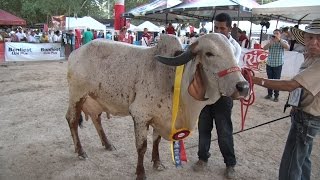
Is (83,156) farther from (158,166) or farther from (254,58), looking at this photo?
(254,58)

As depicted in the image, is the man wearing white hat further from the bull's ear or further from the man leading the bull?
the man leading the bull

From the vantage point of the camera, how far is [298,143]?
2.96 metres

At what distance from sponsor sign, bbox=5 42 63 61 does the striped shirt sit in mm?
12289

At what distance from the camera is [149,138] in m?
5.52

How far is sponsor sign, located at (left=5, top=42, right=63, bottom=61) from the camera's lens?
16031 mm

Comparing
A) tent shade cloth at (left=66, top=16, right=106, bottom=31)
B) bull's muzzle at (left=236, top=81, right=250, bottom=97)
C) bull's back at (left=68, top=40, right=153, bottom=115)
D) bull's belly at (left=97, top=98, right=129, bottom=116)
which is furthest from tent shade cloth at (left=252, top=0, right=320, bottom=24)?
tent shade cloth at (left=66, top=16, right=106, bottom=31)

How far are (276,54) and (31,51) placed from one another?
40.9 feet

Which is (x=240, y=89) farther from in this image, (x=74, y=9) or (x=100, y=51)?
(x=74, y=9)

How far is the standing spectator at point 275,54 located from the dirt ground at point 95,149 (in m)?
1.56

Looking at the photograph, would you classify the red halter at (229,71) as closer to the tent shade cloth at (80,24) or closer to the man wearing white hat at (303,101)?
the man wearing white hat at (303,101)

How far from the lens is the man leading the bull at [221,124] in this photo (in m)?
3.97

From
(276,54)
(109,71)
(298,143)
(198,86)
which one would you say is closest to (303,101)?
(298,143)

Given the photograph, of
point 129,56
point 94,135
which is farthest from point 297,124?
point 94,135

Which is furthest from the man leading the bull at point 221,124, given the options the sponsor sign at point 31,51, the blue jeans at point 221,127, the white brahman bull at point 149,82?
the sponsor sign at point 31,51
